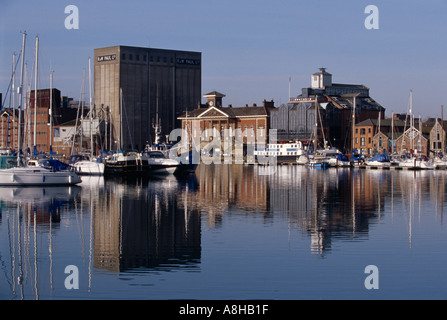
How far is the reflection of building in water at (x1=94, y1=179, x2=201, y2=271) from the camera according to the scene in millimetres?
26734

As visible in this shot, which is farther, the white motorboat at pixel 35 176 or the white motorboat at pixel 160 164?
the white motorboat at pixel 160 164

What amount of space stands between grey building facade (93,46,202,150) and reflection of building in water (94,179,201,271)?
119 meters

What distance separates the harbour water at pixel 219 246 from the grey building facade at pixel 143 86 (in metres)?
119

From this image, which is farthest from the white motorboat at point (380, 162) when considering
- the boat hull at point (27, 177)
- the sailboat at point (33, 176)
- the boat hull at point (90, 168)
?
the boat hull at point (27, 177)

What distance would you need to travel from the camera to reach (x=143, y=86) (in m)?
174

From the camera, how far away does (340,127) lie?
528ft

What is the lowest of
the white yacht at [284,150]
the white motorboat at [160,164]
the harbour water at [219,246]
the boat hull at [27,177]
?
the harbour water at [219,246]

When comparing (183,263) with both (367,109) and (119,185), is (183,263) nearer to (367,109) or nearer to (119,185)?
(119,185)

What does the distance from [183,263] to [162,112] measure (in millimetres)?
152460

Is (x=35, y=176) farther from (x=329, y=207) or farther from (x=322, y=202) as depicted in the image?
(x=329, y=207)

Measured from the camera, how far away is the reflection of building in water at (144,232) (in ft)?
87.7

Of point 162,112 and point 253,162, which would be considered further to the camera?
point 162,112

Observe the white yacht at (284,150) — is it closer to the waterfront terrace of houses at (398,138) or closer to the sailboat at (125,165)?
the waterfront terrace of houses at (398,138)

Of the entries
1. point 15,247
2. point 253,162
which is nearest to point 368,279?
point 15,247
